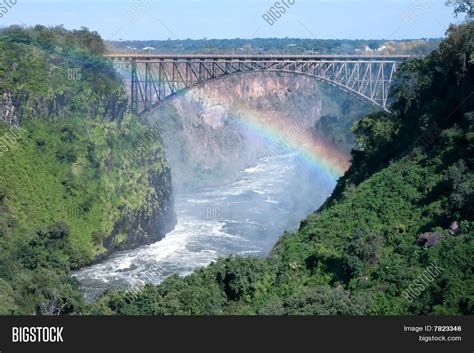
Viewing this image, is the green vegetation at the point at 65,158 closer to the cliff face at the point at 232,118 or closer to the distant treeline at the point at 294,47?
the cliff face at the point at 232,118

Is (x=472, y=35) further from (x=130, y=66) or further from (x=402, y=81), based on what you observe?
(x=130, y=66)

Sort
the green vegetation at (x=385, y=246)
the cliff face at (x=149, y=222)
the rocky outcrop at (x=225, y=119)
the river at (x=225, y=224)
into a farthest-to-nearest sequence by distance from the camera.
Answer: the rocky outcrop at (x=225, y=119), the cliff face at (x=149, y=222), the river at (x=225, y=224), the green vegetation at (x=385, y=246)
